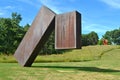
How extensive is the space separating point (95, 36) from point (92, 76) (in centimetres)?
9783

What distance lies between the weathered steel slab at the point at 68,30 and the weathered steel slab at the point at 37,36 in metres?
0.77

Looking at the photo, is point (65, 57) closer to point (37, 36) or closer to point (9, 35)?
point (37, 36)

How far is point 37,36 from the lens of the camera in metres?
15.2

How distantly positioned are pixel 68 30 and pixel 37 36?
257 centimetres

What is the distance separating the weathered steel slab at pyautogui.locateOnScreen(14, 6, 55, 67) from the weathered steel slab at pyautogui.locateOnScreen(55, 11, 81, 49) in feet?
2.52

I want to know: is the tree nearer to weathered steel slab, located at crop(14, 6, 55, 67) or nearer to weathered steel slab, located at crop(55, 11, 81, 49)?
weathered steel slab, located at crop(14, 6, 55, 67)

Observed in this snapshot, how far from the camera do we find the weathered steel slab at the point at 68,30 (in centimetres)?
1292

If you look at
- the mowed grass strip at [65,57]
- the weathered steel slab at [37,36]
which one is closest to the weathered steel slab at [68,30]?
the weathered steel slab at [37,36]

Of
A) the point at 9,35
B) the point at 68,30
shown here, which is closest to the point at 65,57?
the point at 68,30

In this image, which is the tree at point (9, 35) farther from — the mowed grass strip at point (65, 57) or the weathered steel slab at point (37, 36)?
the weathered steel slab at point (37, 36)

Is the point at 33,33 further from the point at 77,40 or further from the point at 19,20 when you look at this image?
the point at 19,20

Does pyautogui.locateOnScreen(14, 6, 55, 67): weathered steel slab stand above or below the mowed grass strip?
above

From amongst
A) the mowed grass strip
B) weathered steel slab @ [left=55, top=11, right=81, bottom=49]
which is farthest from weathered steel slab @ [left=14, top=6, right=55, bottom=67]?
the mowed grass strip

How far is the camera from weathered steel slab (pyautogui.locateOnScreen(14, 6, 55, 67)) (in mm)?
14636
